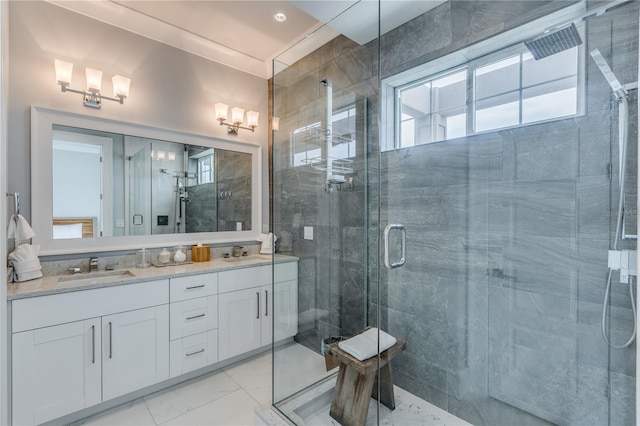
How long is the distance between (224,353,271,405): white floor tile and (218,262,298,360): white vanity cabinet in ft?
0.41

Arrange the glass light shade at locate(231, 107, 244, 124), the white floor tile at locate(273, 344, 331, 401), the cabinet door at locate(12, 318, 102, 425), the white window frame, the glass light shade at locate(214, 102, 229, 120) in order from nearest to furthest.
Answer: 1. the white window frame
2. the cabinet door at locate(12, 318, 102, 425)
3. the white floor tile at locate(273, 344, 331, 401)
4. the glass light shade at locate(214, 102, 229, 120)
5. the glass light shade at locate(231, 107, 244, 124)

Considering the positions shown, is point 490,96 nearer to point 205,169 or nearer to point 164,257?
point 205,169

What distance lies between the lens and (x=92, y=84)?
7.16 ft

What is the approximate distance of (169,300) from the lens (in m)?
2.11

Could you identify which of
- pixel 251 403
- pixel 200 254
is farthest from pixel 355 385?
pixel 200 254

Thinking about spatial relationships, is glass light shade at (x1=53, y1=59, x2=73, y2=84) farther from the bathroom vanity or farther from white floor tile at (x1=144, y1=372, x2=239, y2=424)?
white floor tile at (x1=144, y1=372, x2=239, y2=424)

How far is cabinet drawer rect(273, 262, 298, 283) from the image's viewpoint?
2329mm

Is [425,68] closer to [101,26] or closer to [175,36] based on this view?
[175,36]

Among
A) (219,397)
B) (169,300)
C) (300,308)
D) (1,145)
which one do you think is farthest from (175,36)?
(219,397)

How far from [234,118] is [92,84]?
116cm

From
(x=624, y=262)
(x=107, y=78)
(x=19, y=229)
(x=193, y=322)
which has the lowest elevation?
(x=193, y=322)

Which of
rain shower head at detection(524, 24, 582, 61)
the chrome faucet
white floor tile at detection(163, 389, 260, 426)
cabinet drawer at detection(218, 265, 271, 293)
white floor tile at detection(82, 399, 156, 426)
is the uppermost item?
rain shower head at detection(524, 24, 582, 61)

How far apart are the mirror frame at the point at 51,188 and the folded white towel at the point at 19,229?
0.47 feet

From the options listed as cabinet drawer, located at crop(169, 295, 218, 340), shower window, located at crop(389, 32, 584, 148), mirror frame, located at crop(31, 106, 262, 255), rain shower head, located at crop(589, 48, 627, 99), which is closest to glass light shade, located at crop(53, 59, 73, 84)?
mirror frame, located at crop(31, 106, 262, 255)
